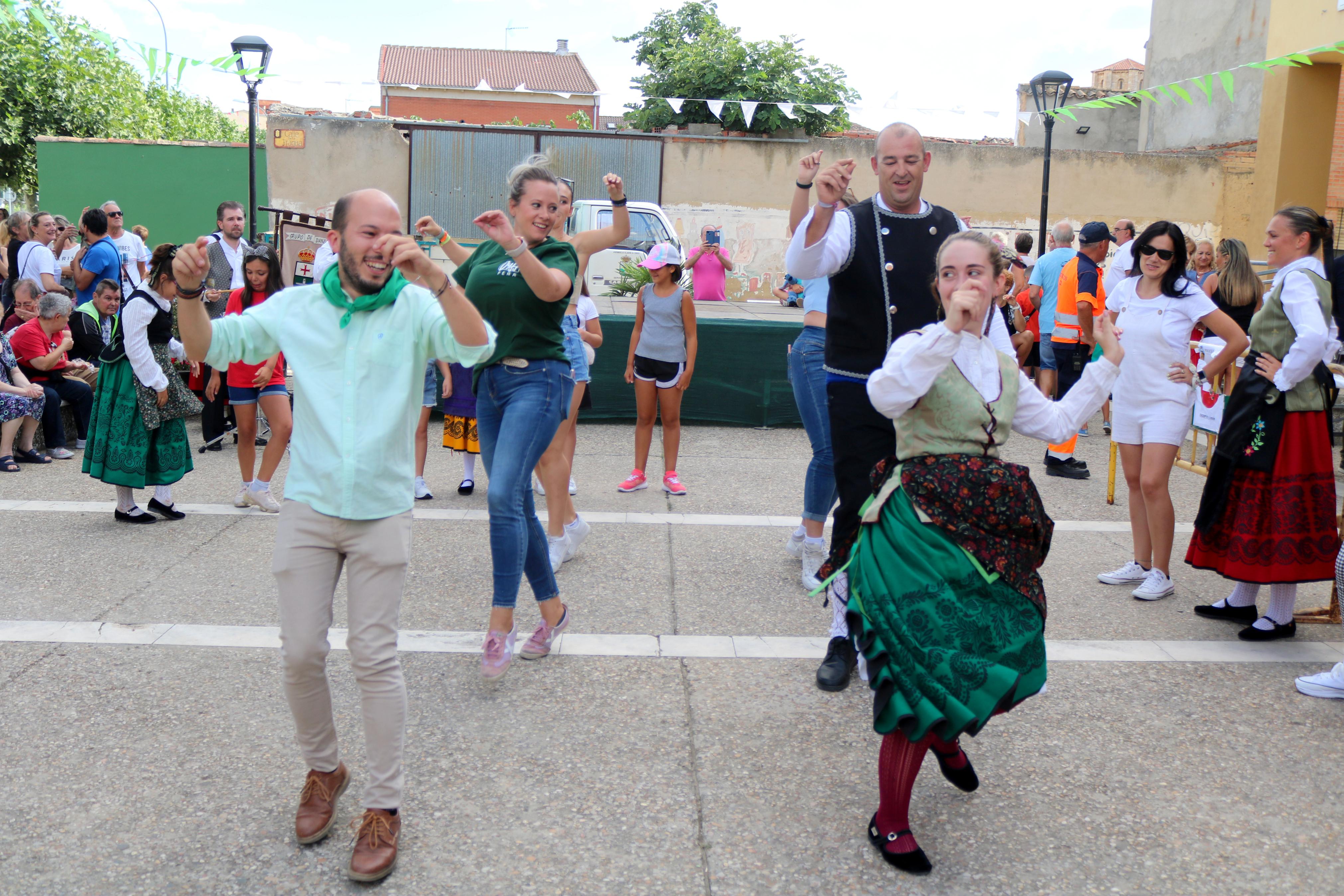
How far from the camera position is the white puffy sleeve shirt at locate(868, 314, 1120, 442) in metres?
2.80

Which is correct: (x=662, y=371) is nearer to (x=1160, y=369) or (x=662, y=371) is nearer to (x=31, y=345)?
(x=1160, y=369)

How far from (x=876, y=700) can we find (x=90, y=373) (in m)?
8.41

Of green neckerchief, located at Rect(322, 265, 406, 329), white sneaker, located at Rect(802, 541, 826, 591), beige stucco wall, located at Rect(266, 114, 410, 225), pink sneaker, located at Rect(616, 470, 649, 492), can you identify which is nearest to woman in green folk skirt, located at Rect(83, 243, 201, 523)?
pink sneaker, located at Rect(616, 470, 649, 492)

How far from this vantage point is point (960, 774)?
123 inches

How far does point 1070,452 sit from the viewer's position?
338 inches

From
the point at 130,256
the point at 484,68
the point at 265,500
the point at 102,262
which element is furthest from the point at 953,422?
the point at 484,68

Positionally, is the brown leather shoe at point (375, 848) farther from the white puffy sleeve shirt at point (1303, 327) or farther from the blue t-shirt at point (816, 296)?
the white puffy sleeve shirt at point (1303, 327)

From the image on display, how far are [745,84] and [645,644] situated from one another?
31988 millimetres

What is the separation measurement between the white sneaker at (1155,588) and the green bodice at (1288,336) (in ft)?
3.48

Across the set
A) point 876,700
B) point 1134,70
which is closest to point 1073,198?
point 876,700

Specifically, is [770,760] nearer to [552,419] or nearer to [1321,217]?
[552,419]

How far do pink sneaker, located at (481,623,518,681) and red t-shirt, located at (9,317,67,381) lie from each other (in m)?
6.52

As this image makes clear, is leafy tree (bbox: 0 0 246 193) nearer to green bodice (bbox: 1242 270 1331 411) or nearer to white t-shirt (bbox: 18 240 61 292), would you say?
white t-shirt (bbox: 18 240 61 292)

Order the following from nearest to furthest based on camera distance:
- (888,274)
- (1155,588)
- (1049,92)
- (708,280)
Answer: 1. (888,274)
2. (1155,588)
3. (1049,92)
4. (708,280)
